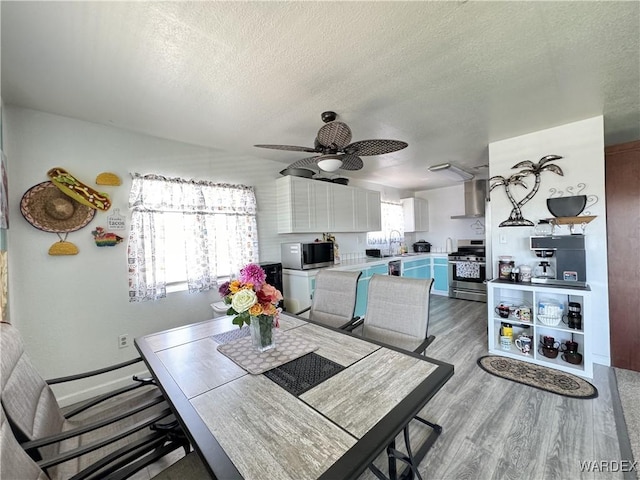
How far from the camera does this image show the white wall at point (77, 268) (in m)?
1.99

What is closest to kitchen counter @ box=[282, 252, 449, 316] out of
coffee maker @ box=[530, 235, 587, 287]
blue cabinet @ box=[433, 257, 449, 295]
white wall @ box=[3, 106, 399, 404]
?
blue cabinet @ box=[433, 257, 449, 295]

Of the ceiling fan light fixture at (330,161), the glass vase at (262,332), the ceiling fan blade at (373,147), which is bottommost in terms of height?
the glass vase at (262,332)

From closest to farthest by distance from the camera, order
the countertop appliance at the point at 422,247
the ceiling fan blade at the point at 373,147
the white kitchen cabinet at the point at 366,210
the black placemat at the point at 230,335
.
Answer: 1. the black placemat at the point at 230,335
2. the ceiling fan blade at the point at 373,147
3. the white kitchen cabinet at the point at 366,210
4. the countertop appliance at the point at 422,247

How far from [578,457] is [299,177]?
11.3 ft

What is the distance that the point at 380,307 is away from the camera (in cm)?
190

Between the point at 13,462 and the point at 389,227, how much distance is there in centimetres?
557

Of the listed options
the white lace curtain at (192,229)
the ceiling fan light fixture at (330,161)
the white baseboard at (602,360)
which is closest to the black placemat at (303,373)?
the ceiling fan light fixture at (330,161)

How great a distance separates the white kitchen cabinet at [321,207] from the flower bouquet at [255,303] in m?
2.13

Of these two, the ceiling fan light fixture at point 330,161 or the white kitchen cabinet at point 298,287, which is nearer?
the ceiling fan light fixture at point 330,161

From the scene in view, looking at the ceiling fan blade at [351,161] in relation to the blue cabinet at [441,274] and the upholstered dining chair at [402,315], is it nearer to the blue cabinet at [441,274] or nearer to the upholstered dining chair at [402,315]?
the upholstered dining chair at [402,315]

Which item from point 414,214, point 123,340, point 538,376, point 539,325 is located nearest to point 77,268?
point 123,340

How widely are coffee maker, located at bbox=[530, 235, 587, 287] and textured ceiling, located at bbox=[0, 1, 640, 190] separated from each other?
3.73ft

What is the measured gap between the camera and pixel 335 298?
2156 millimetres

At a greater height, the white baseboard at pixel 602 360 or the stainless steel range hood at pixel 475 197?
the stainless steel range hood at pixel 475 197
